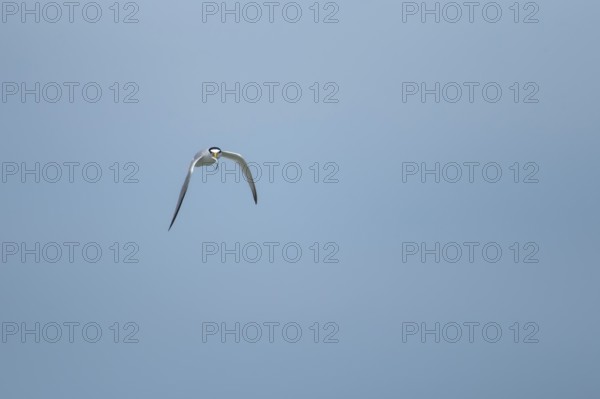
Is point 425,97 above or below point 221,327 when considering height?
above

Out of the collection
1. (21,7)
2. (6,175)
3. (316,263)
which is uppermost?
(21,7)

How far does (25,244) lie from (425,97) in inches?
140

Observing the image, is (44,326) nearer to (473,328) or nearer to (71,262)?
(71,262)

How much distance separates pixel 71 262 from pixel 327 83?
260 cm

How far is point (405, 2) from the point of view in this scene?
705cm

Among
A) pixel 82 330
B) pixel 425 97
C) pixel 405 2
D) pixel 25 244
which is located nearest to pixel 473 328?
pixel 425 97

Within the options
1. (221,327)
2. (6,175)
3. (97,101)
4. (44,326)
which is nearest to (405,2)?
(97,101)

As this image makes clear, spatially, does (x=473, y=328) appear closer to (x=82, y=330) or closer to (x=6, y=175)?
(x=82, y=330)

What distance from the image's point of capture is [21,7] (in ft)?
22.8

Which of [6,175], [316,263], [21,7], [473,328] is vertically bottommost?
[473,328]

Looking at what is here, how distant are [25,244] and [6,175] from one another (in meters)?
0.59

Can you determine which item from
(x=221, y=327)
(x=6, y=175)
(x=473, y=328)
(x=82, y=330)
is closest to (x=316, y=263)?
(x=221, y=327)

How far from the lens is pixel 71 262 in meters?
6.97

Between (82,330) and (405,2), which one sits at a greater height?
(405,2)
